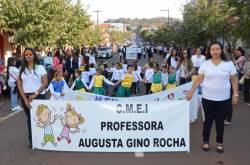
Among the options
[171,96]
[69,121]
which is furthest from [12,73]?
[69,121]

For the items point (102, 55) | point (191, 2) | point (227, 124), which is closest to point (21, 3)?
point (227, 124)

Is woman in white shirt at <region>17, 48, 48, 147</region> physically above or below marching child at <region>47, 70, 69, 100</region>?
above

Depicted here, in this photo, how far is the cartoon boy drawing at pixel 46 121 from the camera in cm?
839

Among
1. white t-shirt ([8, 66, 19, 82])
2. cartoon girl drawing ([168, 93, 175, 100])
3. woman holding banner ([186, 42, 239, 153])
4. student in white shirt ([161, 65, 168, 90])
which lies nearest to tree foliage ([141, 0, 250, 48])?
student in white shirt ([161, 65, 168, 90])

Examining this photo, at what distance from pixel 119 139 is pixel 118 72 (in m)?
9.67

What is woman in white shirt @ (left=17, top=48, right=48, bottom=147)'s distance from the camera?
8.43 m

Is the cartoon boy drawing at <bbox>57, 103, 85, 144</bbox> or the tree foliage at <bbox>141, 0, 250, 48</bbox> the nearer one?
the cartoon boy drawing at <bbox>57, 103, 85, 144</bbox>

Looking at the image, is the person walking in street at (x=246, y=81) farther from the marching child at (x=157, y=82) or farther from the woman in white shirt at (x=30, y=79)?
the woman in white shirt at (x=30, y=79)

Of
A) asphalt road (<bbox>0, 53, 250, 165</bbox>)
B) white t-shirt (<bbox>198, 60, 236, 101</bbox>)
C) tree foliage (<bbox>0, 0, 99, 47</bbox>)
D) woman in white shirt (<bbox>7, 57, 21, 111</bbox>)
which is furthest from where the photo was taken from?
tree foliage (<bbox>0, 0, 99, 47</bbox>)

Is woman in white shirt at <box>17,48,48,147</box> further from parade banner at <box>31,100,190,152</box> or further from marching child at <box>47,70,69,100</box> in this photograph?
marching child at <box>47,70,69,100</box>

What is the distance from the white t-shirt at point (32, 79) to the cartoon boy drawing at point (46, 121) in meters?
0.35

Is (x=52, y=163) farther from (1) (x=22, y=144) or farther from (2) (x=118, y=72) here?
(2) (x=118, y=72)

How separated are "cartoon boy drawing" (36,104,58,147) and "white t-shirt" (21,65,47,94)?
354 mm

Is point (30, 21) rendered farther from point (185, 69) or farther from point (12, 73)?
point (185, 69)
